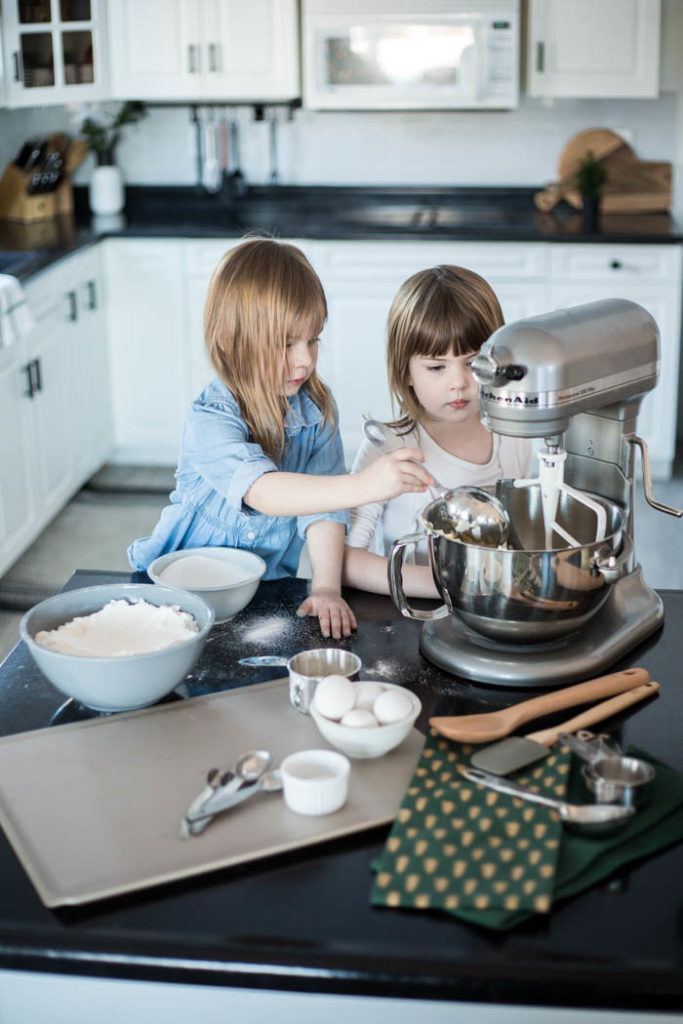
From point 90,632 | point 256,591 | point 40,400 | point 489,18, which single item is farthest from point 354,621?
point 489,18

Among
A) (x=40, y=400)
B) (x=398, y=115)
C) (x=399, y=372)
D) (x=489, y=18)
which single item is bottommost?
(x=40, y=400)

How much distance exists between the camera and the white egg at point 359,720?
110cm

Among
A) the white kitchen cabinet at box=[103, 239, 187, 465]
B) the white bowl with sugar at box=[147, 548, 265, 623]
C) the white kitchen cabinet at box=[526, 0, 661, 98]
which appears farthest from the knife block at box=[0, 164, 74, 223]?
the white bowl with sugar at box=[147, 548, 265, 623]

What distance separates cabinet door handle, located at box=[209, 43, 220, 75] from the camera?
4.05 m

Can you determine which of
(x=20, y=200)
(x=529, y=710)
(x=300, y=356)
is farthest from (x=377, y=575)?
(x=20, y=200)

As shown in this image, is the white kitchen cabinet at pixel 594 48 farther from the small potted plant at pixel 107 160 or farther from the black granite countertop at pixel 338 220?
the small potted plant at pixel 107 160

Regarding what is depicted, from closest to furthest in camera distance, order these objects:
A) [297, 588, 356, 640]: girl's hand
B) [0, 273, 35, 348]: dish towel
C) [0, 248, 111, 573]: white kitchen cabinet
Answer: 1. [297, 588, 356, 640]: girl's hand
2. [0, 273, 35, 348]: dish towel
3. [0, 248, 111, 573]: white kitchen cabinet

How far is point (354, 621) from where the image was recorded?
1.46 meters

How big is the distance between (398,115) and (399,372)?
297cm

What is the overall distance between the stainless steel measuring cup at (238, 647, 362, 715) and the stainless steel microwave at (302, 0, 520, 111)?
316 centimetres

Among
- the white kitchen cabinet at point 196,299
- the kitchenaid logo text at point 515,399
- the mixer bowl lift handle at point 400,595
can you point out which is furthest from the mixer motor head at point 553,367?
the white kitchen cabinet at point 196,299

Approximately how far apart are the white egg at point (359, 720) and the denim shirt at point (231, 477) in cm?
47

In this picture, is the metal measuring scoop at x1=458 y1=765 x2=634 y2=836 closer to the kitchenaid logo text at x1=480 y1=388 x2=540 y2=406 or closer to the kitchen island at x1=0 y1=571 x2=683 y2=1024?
the kitchen island at x1=0 y1=571 x2=683 y2=1024

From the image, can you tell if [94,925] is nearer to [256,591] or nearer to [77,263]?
[256,591]
